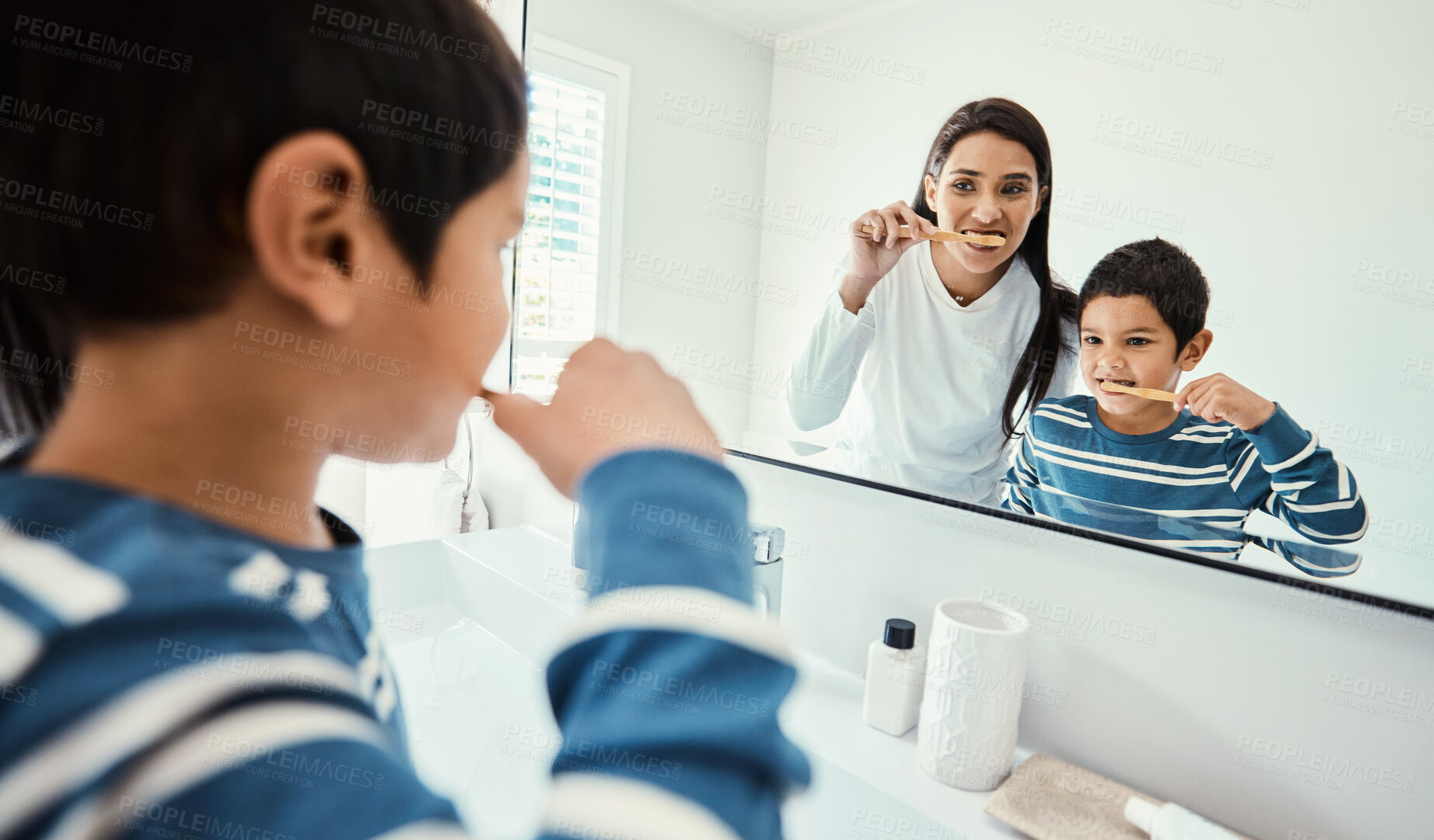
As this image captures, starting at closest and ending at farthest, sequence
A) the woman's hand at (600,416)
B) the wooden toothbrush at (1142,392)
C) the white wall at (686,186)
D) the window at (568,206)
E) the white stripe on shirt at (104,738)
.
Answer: the white stripe on shirt at (104,738) < the woman's hand at (600,416) < the wooden toothbrush at (1142,392) < the white wall at (686,186) < the window at (568,206)

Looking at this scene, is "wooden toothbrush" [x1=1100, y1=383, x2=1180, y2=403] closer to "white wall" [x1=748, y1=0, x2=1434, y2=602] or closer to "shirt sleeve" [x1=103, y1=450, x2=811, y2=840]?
"white wall" [x1=748, y1=0, x2=1434, y2=602]

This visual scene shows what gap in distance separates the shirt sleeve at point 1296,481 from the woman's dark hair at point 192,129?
0.54 meters

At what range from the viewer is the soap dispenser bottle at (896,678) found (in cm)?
71

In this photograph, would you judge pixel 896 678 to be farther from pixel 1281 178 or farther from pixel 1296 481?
pixel 1281 178

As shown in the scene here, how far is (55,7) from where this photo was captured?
25 cm

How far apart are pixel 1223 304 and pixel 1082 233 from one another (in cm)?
11

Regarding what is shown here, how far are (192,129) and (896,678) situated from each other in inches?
26.2

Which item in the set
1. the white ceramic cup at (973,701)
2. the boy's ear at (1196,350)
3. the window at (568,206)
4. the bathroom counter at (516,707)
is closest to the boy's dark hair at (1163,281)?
the boy's ear at (1196,350)

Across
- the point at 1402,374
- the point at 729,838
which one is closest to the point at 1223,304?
the point at 1402,374

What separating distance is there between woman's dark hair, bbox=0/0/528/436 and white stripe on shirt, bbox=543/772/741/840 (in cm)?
19

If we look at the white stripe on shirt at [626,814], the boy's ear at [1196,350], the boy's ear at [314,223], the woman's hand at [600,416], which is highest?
the boy's ear at [314,223]

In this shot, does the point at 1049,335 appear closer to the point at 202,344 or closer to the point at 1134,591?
the point at 1134,591

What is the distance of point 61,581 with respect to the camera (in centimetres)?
23

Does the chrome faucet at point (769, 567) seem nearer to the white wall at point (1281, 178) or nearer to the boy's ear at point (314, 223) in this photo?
the white wall at point (1281, 178)
